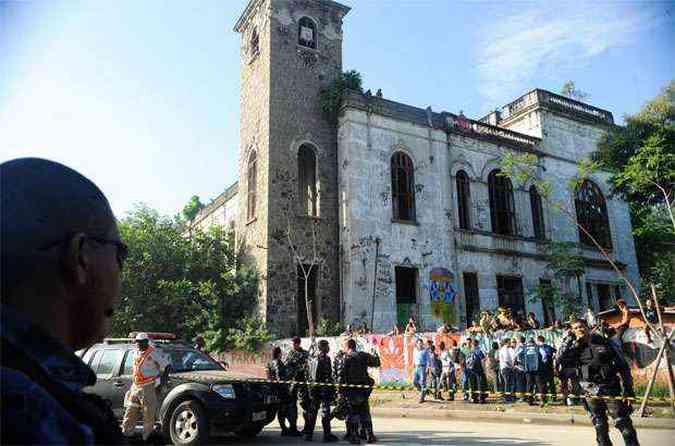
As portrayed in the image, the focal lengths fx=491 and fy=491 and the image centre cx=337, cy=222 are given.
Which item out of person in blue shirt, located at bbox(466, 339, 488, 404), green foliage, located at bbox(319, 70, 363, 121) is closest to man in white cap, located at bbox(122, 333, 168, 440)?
person in blue shirt, located at bbox(466, 339, 488, 404)

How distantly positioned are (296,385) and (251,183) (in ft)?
43.9

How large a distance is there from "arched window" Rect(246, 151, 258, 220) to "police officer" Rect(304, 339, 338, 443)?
12136 mm

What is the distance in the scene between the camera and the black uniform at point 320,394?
342 inches

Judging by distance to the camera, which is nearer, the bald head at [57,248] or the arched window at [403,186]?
the bald head at [57,248]

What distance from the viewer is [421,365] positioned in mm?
14125

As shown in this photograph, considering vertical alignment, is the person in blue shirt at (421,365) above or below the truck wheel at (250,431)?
above

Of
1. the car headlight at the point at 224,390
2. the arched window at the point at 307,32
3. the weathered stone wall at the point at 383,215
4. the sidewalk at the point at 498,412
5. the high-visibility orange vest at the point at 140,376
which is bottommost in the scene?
the sidewalk at the point at 498,412

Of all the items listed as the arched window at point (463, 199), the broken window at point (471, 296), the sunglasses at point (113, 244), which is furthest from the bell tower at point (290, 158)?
the sunglasses at point (113, 244)

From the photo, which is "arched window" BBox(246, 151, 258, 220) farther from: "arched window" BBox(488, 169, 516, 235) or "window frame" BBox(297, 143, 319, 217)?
"arched window" BBox(488, 169, 516, 235)

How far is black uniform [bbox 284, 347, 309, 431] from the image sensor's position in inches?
364

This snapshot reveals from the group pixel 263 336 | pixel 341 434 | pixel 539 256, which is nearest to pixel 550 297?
pixel 539 256

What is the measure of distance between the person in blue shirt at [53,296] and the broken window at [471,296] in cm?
2099

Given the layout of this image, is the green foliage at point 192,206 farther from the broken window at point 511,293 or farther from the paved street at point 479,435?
the paved street at point 479,435

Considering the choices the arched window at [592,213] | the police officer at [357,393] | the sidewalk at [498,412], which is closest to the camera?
the police officer at [357,393]
